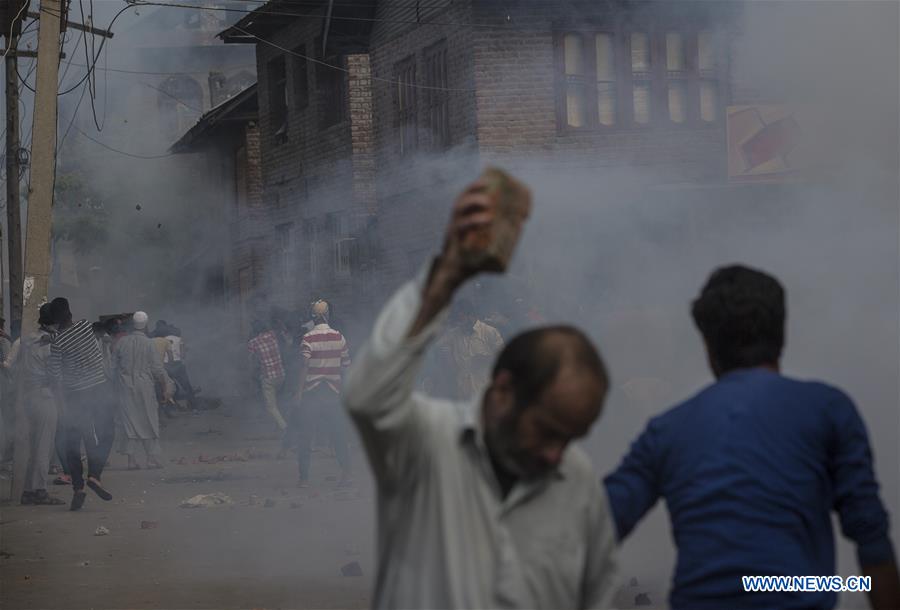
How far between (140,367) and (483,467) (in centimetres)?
1265

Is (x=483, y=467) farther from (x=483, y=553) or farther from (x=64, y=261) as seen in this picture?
(x=64, y=261)

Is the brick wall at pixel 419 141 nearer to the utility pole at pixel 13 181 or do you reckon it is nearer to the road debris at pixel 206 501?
the utility pole at pixel 13 181

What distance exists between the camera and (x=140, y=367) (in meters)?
14.5

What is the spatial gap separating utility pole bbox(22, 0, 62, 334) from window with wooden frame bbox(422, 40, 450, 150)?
577 centimetres

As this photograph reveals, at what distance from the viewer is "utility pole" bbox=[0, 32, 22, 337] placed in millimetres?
17297

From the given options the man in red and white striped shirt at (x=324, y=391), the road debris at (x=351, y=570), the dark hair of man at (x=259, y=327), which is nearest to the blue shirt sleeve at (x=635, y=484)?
the road debris at (x=351, y=570)

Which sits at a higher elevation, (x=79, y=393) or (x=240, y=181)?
(x=240, y=181)

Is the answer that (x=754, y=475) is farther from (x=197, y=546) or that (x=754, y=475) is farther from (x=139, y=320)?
(x=139, y=320)

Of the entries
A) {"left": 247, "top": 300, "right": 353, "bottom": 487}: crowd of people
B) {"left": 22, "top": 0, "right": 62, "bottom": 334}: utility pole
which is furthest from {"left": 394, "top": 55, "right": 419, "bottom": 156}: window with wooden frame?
{"left": 22, "top": 0, "right": 62, "bottom": 334}: utility pole

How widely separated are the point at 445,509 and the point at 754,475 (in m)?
0.83

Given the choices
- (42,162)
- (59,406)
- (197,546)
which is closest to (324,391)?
(59,406)

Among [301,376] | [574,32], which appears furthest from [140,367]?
[574,32]

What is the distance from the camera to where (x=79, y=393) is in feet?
36.0

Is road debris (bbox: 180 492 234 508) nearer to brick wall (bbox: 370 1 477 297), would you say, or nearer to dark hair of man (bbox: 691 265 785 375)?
brick wall (bbox: 370 1 477 297)
